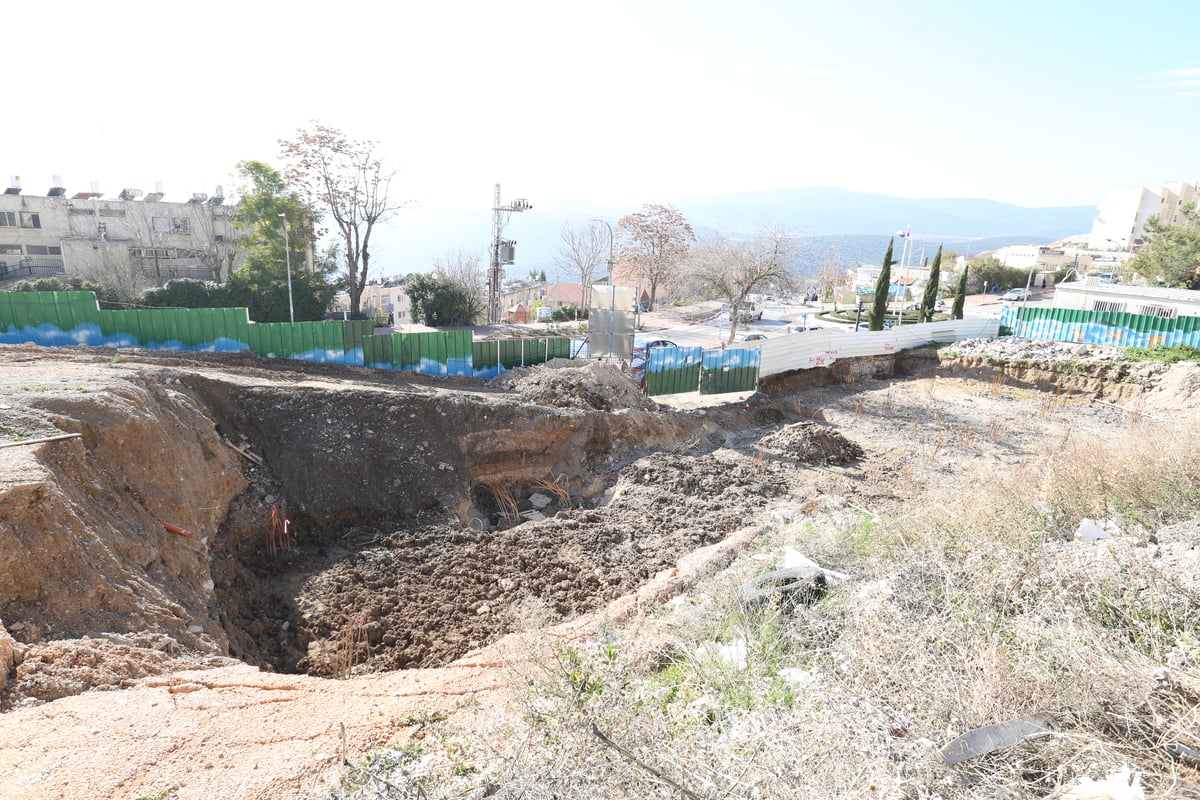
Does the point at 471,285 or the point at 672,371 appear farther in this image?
the point at 471,285

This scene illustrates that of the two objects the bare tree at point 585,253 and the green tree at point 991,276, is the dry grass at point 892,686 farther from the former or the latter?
the green tree at point 991,276

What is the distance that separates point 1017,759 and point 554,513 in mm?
9698

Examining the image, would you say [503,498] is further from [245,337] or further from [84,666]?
[245,337]

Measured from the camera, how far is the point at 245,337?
17047 mm

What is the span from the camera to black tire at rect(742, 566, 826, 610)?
632cm

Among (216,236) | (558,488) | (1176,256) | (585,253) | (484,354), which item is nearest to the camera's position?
(558,488)

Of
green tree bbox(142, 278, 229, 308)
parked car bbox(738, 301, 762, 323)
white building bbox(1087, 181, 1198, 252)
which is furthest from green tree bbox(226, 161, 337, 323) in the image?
white building bbox(1087, 181, 1198, 252)

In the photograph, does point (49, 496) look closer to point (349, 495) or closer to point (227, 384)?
point (349, 495)

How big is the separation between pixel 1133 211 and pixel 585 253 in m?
76.2

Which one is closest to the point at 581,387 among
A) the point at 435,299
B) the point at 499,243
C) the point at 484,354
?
the point at 484,354

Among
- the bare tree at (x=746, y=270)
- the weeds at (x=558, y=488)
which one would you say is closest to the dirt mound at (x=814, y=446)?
the weeds at (x=558, y=488)

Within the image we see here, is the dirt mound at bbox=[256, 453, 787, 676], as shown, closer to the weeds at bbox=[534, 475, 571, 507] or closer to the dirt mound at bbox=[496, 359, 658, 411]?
the weeds at bbox=[534, 475, 571, 507]

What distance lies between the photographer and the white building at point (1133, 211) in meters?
75.1

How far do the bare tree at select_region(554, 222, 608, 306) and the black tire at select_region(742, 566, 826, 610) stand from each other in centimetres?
4682
